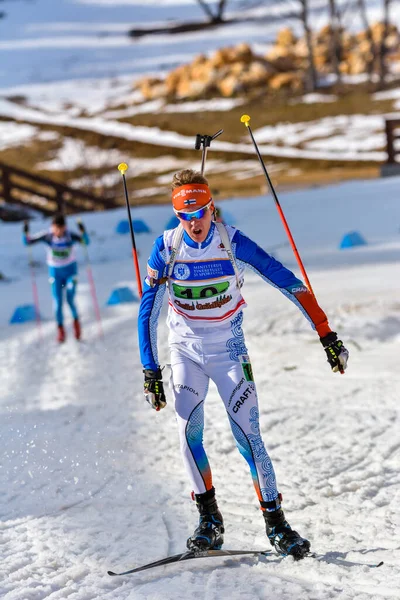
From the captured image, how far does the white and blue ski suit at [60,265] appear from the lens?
12.2 m

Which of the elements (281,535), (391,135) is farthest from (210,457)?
(391,135)

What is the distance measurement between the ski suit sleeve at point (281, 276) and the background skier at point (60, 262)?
7383mm

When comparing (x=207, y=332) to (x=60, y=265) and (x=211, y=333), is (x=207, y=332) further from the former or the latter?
(x=60, y=265)

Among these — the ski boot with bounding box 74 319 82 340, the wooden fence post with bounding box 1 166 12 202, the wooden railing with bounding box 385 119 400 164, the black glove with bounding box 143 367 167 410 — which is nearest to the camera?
the black glove with bounding box 143 367 167 410

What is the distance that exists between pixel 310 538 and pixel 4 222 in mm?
20775

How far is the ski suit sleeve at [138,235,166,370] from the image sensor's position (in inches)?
195

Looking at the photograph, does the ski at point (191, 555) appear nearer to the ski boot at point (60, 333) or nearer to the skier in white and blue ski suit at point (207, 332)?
the skier in white and blue ski suit at point (207, 332)

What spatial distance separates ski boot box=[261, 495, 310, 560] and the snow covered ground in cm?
7

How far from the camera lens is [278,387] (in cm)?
870

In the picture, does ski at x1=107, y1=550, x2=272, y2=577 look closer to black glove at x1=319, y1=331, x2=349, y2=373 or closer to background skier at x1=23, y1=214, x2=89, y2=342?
black glove at x1=319, y1=331, x2=349, y2=373

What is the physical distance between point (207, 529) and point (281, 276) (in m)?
1.57

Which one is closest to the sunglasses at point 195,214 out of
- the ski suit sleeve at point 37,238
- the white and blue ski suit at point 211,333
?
the white and blue ski suit at point 211,333

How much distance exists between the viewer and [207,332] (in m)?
4.97

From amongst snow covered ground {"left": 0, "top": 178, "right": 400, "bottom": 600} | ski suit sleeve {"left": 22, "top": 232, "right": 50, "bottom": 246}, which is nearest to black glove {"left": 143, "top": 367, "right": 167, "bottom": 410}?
snow covered ground {"left": 0, "top": 178, "right": 400, "bottom": 600}
